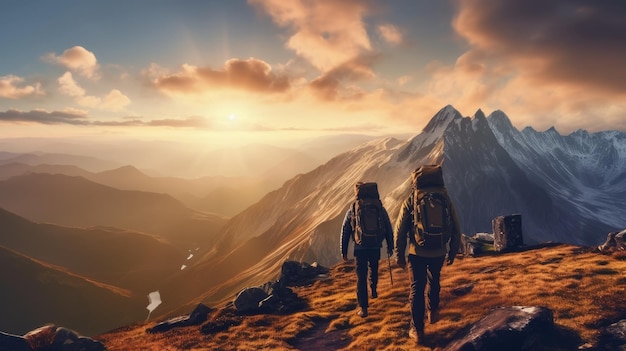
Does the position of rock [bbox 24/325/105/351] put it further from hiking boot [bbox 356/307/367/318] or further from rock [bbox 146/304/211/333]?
hiking boot [bbox 356/307/367/318]

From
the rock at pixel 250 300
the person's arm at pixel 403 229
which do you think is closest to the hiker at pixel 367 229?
the person's arm at pixel 403 229

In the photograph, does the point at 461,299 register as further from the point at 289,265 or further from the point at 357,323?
the point at 289,265

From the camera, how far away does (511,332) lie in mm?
10539

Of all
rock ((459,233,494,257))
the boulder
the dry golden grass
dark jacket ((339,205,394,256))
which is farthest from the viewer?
rock ((459,233,494,257))

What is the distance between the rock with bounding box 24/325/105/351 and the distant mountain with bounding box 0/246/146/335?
14613 cm

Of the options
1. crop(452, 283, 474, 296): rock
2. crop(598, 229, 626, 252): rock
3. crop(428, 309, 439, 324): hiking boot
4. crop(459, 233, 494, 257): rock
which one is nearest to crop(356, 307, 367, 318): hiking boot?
crop(428, 309, 439, 324): hiking boot

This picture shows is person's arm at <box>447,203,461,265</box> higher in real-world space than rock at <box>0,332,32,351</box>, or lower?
higher

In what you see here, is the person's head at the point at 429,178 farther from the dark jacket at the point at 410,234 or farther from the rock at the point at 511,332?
the rock at the point at 511,332

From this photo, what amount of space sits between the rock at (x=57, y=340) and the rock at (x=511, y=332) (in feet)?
50.5

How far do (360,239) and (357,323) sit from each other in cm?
403

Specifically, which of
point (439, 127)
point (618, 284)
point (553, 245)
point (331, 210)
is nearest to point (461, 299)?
point (618, 284)

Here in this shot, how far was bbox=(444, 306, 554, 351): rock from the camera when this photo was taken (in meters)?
10.5

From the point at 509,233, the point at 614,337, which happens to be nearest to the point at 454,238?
the point at 614,337

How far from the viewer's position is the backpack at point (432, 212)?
476 inches
